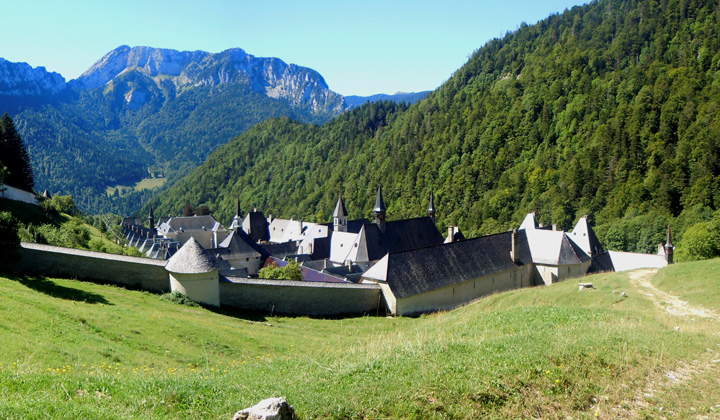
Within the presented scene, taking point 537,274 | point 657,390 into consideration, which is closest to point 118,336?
point 657,390

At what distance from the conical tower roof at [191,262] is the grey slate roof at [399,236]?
24.1 meters

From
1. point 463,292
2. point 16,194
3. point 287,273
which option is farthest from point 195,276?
point 16,194

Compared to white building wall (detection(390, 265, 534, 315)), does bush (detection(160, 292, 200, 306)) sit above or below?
above

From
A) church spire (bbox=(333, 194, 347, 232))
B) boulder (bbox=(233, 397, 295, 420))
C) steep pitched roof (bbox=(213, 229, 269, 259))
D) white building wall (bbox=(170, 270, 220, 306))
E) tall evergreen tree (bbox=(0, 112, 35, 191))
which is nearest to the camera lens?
boulder (bbox=(233, 397, 295, 420))

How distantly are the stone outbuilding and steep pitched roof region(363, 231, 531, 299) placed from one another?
13.2 m

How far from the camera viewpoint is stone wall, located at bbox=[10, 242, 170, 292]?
2955 centimetres

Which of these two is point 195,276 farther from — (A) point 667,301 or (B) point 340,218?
(B) point 340,218

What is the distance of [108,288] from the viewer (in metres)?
29.2

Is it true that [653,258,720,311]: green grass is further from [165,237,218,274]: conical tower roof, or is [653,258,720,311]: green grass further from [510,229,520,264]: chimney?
[165,237,218,274]: conical tower roof

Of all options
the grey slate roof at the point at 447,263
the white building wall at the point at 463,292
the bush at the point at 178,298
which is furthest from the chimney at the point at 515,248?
the bush at the point at 178,298

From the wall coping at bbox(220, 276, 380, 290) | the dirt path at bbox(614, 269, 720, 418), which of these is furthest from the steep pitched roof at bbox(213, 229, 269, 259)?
the dirt path at bbox(614, 269, 720, 418)

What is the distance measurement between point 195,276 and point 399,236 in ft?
105

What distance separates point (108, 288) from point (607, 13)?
186 meters

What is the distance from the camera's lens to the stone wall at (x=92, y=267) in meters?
29.5
